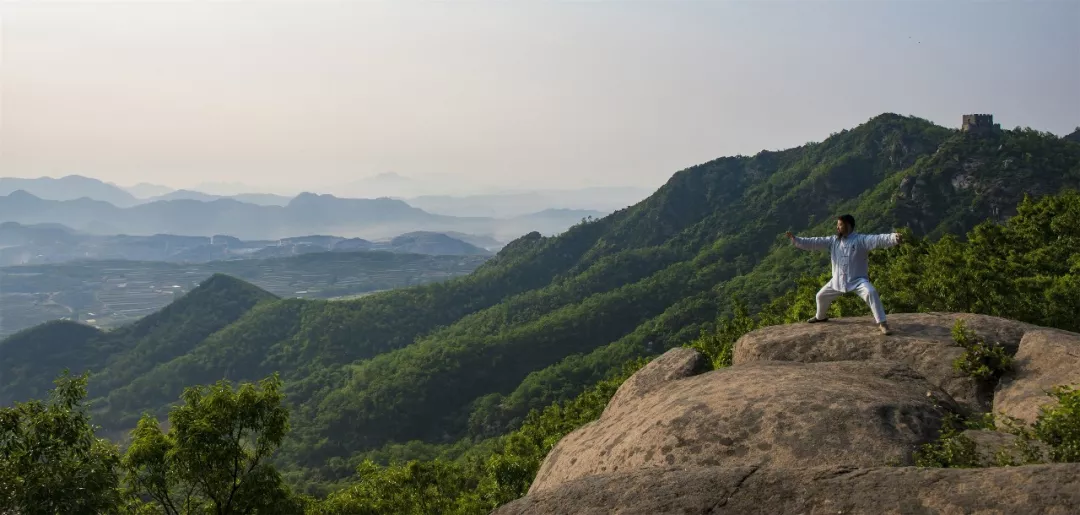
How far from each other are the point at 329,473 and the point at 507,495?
7871cm

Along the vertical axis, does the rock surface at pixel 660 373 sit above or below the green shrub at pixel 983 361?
below

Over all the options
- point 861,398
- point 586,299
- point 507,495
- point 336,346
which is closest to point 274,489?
point 507,495

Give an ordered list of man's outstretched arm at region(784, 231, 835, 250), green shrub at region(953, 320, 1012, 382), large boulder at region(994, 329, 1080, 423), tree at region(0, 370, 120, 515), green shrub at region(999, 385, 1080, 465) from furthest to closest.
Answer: man's outstretched arm at region(784, 231, 835, 250)
tree at region(0, 370, 120, 515)
green shrub at region(953, 320, 1012, 382)
large boulder at region(994, 329, 1080, 423)
green shrub at region(999, 385, 1080, 465)

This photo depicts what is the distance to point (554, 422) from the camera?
34.8 meters

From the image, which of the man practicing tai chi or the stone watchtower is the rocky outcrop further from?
the stone watchtower

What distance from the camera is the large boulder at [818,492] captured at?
4691mm

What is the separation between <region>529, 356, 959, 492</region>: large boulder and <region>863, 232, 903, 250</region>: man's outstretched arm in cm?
241

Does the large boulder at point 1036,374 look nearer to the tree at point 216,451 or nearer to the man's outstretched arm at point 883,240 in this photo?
the man's outstretched arm at point 883,240

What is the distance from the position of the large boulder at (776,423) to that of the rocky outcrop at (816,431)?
0.02m

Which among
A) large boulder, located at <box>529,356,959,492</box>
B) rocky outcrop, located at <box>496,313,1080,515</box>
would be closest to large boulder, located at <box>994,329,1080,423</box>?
rocky outcrop, located at <box>496,313,1080,515</box>

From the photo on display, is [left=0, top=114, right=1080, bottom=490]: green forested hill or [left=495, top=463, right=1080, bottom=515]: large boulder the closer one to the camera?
[left=495, top=463, right=1080, bottom=515]: large boulder

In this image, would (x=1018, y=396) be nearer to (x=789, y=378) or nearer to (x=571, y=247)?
(x=789, y=378)

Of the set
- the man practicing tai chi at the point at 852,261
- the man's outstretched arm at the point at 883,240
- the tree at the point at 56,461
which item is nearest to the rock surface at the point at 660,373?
the man practicing tai chi at the point at 852,261

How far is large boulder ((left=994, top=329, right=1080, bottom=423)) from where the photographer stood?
7988 mm
